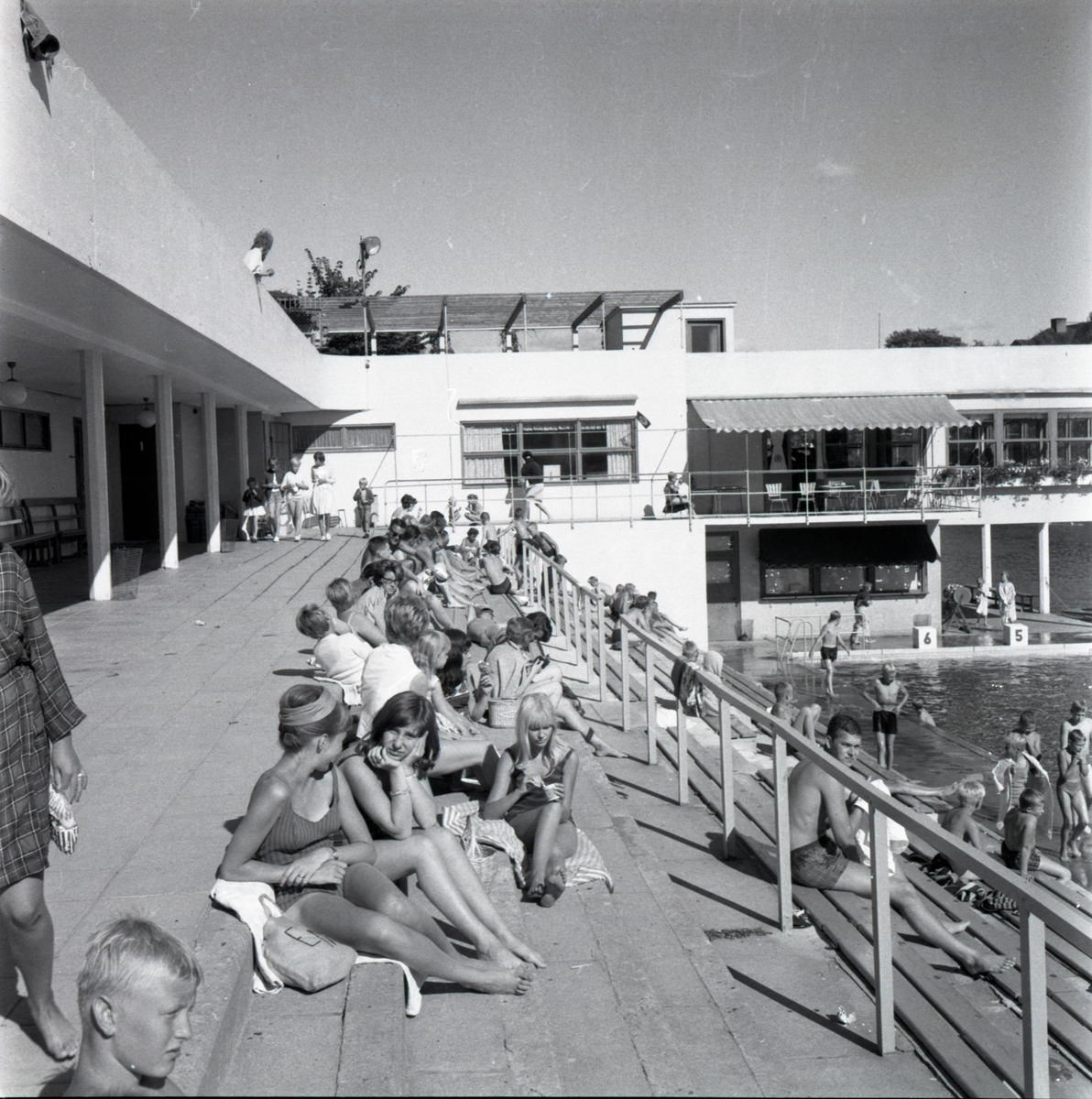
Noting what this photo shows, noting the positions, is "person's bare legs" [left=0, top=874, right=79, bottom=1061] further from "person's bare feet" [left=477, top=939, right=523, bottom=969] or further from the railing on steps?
the railing on steps

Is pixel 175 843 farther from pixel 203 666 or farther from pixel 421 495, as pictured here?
pixel 421 495

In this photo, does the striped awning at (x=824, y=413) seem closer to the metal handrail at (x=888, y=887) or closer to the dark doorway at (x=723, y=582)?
the dark doorway at (x=723, y=582)

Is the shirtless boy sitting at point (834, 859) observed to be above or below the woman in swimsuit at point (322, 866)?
below

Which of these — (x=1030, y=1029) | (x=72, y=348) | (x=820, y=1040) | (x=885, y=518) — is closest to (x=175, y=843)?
(x=820, y=1040)

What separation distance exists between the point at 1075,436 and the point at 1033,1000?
30213 millimetres

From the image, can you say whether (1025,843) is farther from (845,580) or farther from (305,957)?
(845,580)

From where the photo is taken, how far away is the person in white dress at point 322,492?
2227 centimetres

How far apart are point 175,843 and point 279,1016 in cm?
177

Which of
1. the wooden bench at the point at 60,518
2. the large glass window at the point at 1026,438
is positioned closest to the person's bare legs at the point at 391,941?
the wooden bench at the point at 60,518

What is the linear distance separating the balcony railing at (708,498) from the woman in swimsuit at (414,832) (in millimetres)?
18350

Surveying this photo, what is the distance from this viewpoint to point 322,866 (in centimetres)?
402

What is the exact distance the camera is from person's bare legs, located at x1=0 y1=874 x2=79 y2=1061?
3051 mm

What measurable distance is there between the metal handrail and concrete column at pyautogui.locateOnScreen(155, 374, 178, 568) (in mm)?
11883

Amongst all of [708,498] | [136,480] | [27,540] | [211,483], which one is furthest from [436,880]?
[708,498]
